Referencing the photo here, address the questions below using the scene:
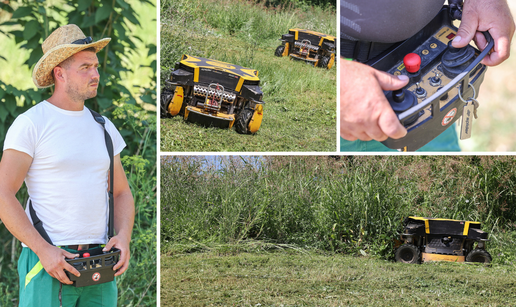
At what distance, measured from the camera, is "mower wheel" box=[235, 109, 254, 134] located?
96.9 inches

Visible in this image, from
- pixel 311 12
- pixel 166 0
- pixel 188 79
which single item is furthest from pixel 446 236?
pixel 166 0

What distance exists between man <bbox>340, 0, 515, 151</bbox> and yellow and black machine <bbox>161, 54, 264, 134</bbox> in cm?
54

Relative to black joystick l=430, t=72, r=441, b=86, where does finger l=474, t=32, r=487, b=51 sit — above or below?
above

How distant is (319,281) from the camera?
295 cm

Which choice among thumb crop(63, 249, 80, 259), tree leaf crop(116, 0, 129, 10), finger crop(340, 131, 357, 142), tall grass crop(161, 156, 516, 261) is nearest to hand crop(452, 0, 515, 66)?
finger crop(340, 131, 357, 142)

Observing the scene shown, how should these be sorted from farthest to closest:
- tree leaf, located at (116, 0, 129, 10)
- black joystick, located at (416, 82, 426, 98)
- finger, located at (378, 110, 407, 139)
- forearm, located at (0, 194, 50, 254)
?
1. tree leaf, located at (116, 0, 129, 10)
2. black joystick, located at (416, 82, 426, 98)
3. finger, located at (378, 110, 407, 139)
4. forearm, located at (0, 194, 50, 254)

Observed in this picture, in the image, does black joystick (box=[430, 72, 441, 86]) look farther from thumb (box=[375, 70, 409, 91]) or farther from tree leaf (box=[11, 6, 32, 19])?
tree leaf (box=[11, 6, 32, 19])

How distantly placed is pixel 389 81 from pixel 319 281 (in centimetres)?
156

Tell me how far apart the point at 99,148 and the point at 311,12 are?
1490 millimetres

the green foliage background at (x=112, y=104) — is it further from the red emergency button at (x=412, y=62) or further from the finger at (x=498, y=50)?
the finger at (x=498, y=50)

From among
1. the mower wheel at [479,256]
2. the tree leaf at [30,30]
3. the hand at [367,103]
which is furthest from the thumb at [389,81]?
the tree leaf at [30,30]

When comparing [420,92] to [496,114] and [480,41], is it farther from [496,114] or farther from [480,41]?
[496,114]

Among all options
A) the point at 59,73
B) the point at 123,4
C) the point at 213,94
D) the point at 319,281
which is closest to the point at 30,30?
the point at 123,4

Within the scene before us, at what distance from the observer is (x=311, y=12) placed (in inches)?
97.0
